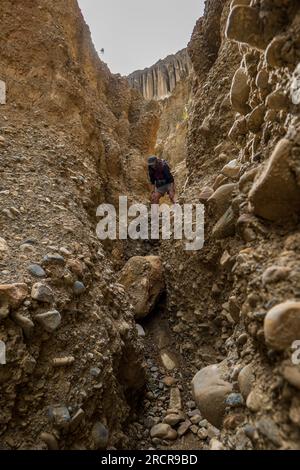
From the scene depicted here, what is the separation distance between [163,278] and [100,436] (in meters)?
2.41

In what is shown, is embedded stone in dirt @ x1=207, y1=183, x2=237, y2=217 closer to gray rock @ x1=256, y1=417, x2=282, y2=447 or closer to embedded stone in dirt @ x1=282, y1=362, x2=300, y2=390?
embedded stone in dirt @ x1=282, y1=362, x2=300, y2=390

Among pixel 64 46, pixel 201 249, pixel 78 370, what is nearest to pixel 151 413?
pixel 78 370

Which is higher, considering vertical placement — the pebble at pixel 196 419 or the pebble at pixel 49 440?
the pebble at pixel 49 440

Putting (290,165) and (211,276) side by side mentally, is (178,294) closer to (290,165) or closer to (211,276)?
(211,276)

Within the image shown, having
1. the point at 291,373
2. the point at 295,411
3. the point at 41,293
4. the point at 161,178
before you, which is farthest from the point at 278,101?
the point at 161,178

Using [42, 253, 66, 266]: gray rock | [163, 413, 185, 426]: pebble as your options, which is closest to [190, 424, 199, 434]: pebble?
[163, 413, 185, 426]: pebble

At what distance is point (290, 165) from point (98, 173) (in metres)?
4.12

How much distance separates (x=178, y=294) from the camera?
12.6ft

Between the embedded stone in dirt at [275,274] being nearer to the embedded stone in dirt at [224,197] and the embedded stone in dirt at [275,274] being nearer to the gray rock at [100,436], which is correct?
the embedded stone in dirt at [224,197]

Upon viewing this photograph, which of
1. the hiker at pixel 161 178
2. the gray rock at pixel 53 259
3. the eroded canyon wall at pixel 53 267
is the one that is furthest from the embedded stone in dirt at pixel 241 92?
the hiker at pixel 161 178

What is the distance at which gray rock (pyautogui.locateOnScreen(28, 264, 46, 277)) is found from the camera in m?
2.24

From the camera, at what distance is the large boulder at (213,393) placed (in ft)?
6.10

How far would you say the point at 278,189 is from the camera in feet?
5.52

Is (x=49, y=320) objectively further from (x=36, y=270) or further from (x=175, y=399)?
(x=175, y=399)
